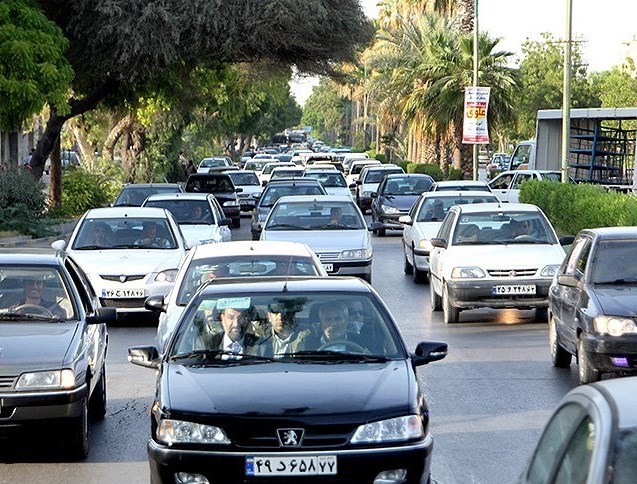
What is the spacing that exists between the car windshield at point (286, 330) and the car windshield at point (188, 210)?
16.3m

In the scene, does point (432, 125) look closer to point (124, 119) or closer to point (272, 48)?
point (124, 119)

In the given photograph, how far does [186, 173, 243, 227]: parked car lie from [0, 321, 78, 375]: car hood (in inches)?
1174

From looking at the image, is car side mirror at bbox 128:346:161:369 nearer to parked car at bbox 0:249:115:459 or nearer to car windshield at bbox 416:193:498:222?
parked car at bbox 0:249:115:459

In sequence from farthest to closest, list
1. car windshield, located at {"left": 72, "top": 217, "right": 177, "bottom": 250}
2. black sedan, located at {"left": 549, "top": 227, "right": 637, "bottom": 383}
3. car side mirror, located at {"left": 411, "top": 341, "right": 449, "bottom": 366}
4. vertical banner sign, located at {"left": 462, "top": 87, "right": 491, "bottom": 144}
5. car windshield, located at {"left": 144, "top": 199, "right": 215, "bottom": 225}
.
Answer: vertical banner sign, located at {"left": 462, "top": 87, "right": 491, "bottom": 144}
car windshield, located at {"left": 144, "top": 199, "right": 215, "bottom": 225}
car windshield, located at {"left": 72, "top": 217, "right": 177, "bottom": 250}
black sedan, located at {"left": 549, "top": 227, "right": 637, "bottom": 383}
car side mirror, located at {"left": 411, "top": 341, "right": 449, "bottom": 366}

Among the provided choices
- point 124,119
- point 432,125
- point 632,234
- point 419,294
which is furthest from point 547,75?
point 632,234

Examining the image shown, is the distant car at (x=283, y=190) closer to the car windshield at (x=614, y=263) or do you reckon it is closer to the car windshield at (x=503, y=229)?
the car windshield at (x=503, y=229)

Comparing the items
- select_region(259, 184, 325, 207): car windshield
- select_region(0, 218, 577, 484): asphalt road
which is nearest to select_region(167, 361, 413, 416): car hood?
select_region(0, 218, 577, 484): asphalt road

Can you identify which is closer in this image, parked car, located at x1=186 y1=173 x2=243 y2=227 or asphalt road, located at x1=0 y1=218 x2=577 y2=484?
asphalt road, located at x1=0 y1=218 x2=577 y2=484

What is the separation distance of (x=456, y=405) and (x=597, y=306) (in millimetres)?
1597

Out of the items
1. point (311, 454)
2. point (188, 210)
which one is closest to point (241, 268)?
point (311, 454)

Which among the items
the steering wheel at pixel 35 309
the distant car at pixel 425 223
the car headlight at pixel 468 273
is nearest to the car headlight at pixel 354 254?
the distant car at pixel 425 223

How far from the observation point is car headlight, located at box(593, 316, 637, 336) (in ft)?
39.1

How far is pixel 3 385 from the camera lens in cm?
916

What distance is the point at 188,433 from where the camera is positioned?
732 cm
